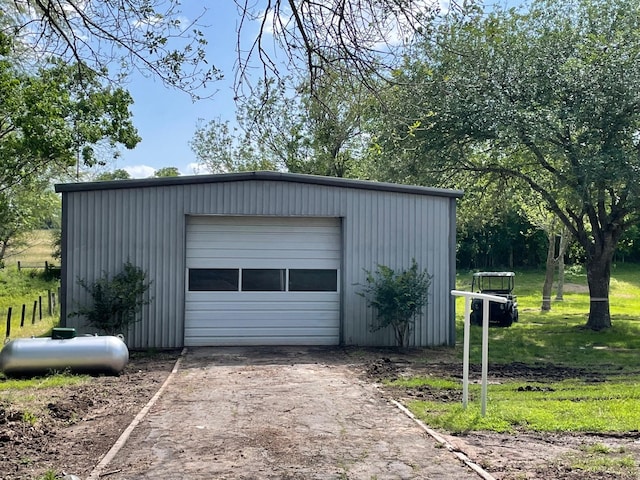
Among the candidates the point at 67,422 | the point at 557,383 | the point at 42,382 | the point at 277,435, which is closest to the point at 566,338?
the point at 557,383

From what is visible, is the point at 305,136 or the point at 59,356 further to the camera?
the point at 305,136

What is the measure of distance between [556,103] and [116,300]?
35.5 feet

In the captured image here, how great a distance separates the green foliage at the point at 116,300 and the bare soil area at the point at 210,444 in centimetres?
184

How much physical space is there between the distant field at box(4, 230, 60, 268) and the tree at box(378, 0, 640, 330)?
2853 cm

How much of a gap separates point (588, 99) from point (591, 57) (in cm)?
109

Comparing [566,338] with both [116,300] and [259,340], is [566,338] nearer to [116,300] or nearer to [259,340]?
[259,340]

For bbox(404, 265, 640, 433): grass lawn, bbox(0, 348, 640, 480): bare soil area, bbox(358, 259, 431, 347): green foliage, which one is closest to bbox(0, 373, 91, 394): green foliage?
bbox(0, 348, 640, 480): bare soil area

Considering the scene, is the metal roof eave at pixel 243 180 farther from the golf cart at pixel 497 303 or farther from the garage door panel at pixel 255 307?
the golf cart at pixel 497 303

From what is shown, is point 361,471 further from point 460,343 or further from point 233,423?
point 460,343

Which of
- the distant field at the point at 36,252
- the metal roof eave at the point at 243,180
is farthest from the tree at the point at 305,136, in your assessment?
the distant field at the point at 36,252

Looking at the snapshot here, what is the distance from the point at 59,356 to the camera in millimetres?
10461

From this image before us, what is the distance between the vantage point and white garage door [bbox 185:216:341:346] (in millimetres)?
14156

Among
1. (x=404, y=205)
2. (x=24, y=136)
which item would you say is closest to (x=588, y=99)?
(x=404, y=205)

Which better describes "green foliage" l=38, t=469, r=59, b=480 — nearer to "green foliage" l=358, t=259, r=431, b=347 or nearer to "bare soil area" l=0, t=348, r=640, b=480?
"bare soil area" l=0, t=348, r=640, b=480
